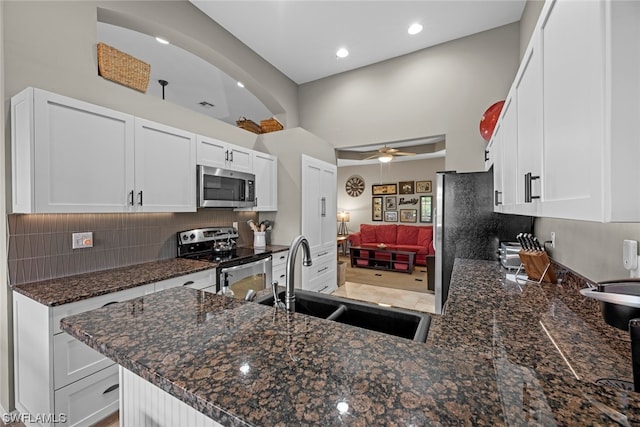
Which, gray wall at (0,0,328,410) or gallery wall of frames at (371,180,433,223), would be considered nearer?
gray wall at (0,0,328,410)

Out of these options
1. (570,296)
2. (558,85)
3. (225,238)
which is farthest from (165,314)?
(225,238)

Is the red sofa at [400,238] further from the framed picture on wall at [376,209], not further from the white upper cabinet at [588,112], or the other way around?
the white upper cabinet at [588,112]

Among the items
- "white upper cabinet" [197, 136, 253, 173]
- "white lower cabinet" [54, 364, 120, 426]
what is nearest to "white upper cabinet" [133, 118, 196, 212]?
"white upper cabinet" [197, 136, 253, 173]

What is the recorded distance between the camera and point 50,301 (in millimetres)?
1450

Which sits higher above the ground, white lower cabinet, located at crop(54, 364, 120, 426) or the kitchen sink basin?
the kitchen sink basin

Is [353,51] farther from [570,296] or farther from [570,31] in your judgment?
[570,296]

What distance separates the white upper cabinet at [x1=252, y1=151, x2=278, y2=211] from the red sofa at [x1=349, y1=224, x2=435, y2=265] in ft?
10.6

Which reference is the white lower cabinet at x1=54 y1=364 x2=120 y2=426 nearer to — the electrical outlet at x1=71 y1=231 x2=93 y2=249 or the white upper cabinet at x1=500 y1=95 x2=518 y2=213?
the electrical outlet at x1=71 y1=231 x2=93 y2=249

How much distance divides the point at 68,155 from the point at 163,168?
26.0 inches

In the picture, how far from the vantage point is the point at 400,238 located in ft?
22.1

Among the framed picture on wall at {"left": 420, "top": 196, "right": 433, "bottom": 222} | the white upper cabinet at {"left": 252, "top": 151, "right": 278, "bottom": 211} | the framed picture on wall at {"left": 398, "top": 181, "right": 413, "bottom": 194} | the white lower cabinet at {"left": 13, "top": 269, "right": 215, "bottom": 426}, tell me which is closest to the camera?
the white lower cabinet at {"left": 13, "top": 269, "right": 215, "bottom": 426}

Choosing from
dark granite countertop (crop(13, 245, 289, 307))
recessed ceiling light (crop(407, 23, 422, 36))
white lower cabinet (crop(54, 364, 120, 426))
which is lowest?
white lower cabinet (crop(54, 364, 120, 426))

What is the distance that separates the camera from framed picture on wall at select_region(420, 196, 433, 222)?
705 centimetres

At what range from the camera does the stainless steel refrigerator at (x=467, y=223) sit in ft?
8.50
